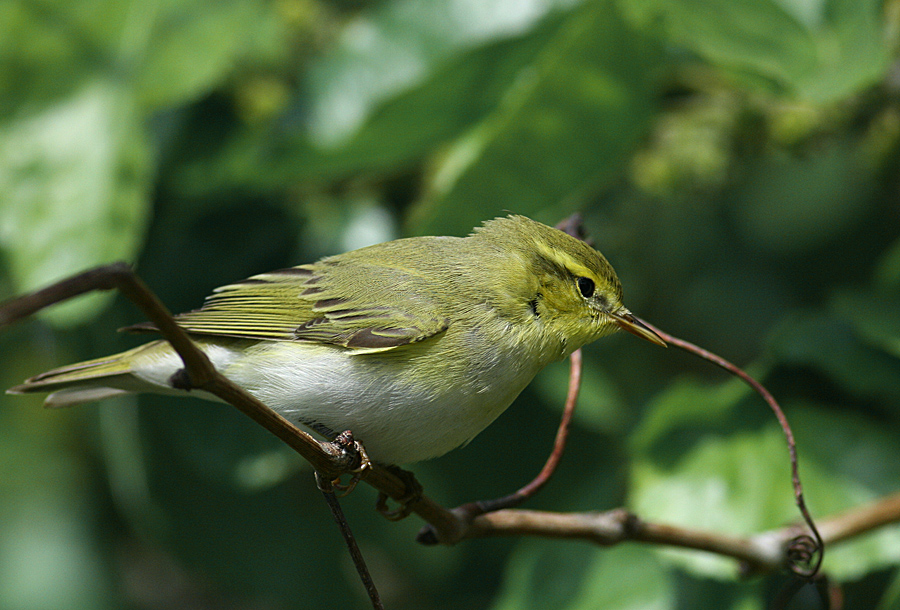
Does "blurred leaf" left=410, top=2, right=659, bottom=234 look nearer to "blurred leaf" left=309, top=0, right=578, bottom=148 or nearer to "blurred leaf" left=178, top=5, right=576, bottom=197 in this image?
"blurred leaf" left=178, top=5, right=576, bottom=197

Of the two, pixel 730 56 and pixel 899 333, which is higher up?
pixel 730 56

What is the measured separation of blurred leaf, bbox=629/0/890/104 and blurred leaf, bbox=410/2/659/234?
0.09 meters

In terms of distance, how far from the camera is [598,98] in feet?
5.78

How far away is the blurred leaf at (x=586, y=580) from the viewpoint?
5.89 feet

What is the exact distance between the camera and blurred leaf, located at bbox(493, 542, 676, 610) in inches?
70.7

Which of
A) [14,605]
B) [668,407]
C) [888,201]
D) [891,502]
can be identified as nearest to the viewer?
[891,502]

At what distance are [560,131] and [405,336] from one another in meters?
0.70

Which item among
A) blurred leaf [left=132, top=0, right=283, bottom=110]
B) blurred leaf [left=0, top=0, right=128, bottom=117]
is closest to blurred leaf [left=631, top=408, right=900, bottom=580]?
blurred leaf [left=132, top=0, right=283, bottom=110]

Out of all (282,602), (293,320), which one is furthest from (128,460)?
(293,320)

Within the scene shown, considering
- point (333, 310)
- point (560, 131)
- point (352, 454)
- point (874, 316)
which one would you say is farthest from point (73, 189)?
point (874, 316)

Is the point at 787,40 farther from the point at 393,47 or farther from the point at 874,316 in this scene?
the point at 393,47

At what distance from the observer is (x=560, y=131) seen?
68.6 inches

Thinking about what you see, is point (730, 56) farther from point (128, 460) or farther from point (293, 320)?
point (128, 460)

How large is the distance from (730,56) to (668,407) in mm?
712
